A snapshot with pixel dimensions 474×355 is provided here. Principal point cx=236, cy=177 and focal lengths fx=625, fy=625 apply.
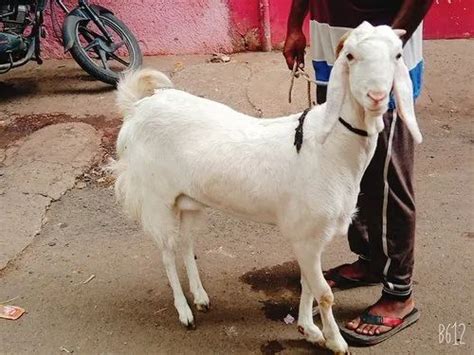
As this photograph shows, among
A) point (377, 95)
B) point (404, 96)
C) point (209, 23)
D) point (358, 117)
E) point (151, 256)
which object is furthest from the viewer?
point (209, 23)

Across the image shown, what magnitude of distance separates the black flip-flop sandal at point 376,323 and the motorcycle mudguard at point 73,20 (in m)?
3.65

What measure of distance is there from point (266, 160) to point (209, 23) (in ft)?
12.9

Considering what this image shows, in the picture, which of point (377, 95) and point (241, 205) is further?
point (241, 205)

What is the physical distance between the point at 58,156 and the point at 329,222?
103 inches

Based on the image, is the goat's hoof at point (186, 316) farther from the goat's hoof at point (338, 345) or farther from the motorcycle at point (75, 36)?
the motorcycle at point (75, 36)

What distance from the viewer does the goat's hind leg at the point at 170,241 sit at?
2.83m

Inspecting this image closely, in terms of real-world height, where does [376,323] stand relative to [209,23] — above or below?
below

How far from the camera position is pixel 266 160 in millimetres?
2459

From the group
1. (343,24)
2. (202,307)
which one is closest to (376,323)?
(202,307)

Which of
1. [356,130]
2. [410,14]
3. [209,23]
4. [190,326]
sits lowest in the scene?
[190,326]

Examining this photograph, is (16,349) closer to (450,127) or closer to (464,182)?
(464,182)

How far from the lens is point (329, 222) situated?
2.41 meters

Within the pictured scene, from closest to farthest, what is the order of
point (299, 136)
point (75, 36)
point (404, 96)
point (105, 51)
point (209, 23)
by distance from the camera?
point (404, 96) → point (299, 136) → point (75, 36) → point (105, 51) → point (209, 23)

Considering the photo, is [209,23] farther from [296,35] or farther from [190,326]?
[190,326]
